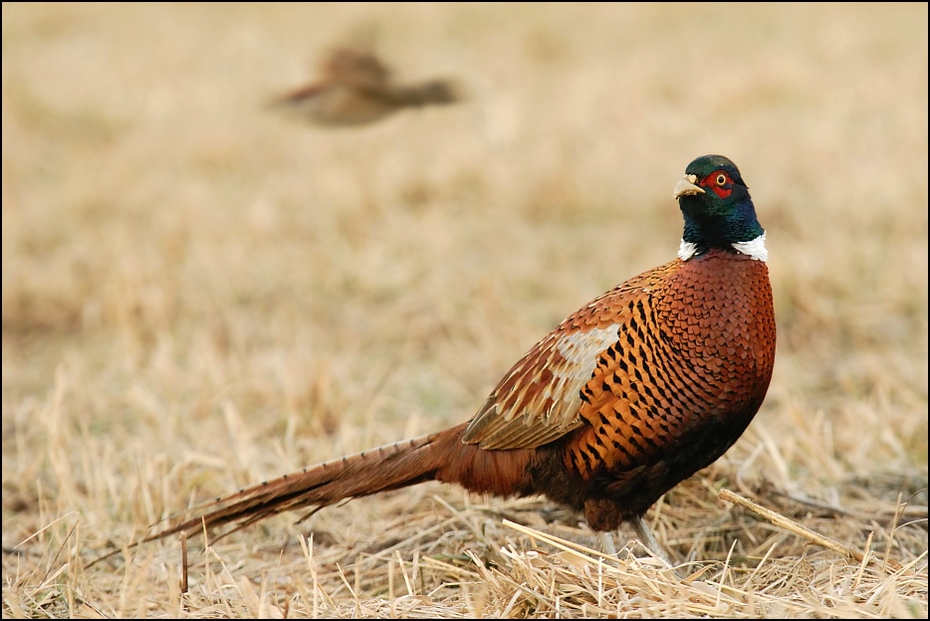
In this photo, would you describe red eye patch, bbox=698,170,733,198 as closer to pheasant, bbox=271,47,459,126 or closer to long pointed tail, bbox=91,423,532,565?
long pointed tail, bbox=91,423,532,565

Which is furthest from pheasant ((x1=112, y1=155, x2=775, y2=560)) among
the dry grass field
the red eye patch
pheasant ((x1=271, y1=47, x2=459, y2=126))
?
pheasant ((x1=271, y1=47, x2=459, y2=126))

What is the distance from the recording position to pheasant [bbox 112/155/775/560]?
2.91 meters

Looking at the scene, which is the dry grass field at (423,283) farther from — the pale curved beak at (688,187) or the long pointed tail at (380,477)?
the pale curved beak at (688,187)

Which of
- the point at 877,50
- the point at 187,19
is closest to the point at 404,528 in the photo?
the point at 877,50

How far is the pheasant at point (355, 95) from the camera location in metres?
7.02

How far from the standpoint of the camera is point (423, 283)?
22.0 ft

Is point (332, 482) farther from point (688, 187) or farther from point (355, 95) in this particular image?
point (355, 95)

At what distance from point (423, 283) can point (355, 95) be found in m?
1.39

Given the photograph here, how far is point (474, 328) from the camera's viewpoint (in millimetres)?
6074

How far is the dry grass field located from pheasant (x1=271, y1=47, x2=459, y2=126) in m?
0.88

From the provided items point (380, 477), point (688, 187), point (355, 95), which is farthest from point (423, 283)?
point (688, 187)

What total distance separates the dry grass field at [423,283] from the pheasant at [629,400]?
25cm

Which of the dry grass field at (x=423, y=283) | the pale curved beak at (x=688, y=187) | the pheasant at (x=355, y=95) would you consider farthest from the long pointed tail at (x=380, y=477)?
the pheasant at (x=355, y=95)

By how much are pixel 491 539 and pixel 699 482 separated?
813 mm
